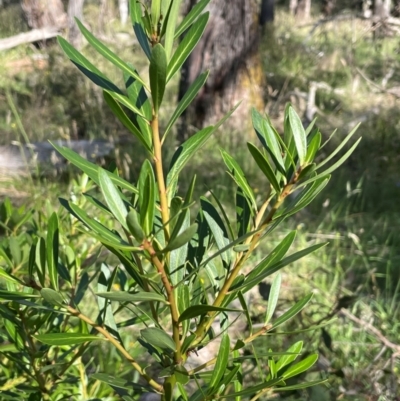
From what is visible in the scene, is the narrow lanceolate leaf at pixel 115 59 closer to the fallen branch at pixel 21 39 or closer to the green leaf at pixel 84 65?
the green leaf at pixel 84 65

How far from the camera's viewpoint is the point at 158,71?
375mm

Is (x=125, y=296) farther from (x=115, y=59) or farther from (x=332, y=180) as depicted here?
(x=332, y=180)

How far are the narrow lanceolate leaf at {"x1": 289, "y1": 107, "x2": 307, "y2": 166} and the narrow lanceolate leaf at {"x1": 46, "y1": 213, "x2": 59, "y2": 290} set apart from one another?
23cm

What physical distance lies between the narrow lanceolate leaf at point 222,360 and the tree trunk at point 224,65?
11.4ft

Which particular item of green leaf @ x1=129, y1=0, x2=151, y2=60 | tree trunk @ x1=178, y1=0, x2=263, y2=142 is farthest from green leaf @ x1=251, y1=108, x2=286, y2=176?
tree trunk @ x1=178, y1=0, x2=263, y2=142

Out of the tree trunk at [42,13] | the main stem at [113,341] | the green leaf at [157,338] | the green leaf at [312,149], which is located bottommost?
the tree trunk at [42,13]

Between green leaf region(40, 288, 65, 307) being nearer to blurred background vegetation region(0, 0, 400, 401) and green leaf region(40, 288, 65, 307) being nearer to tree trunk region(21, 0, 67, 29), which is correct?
blurred background vegetation region(0, 0, 400, 401)

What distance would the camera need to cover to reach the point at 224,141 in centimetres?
371

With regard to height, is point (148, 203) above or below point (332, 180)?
above

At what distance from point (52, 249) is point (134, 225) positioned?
0.53ft

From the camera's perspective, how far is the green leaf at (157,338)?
412 millimetres

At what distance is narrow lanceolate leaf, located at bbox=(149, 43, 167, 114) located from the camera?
0.36m

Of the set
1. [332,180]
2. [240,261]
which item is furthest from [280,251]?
[332,180]

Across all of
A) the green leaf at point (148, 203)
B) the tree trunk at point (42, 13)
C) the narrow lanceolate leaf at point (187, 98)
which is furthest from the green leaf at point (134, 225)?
the tree trunk at point (42, 13)
